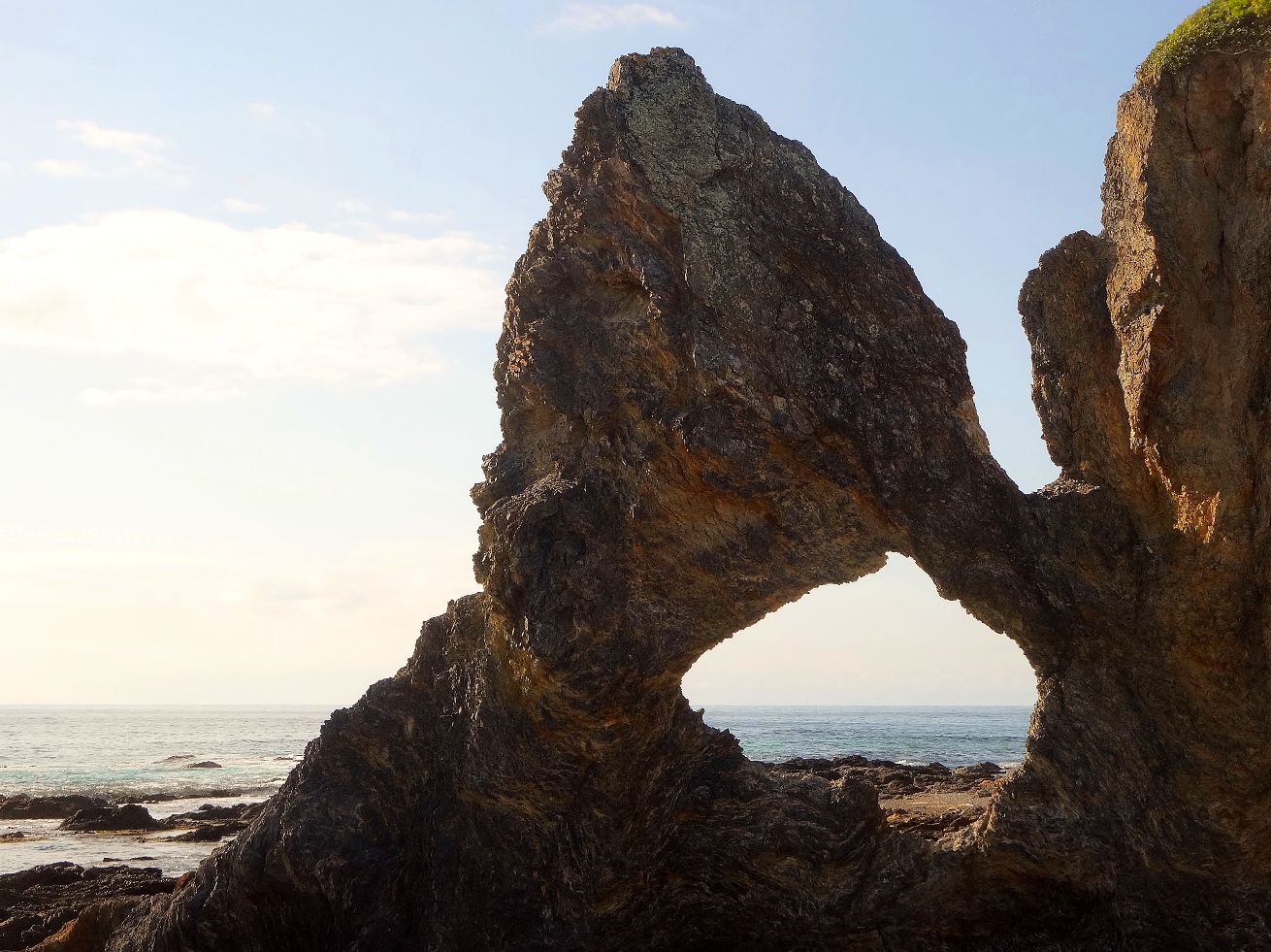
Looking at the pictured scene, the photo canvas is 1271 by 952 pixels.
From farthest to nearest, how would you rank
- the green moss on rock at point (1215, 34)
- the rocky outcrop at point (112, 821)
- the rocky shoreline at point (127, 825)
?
the rocky outcrop at point (112, 821)
the rocky shoreline at point (127, 825)
the green moss on rock at point (1215, 34)

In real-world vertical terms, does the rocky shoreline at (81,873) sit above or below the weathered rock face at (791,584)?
below

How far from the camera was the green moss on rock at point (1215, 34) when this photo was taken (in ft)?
31.1

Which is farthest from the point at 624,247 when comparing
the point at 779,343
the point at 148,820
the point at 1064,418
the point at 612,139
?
the point at 148,820

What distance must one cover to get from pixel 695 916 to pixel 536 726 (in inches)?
104

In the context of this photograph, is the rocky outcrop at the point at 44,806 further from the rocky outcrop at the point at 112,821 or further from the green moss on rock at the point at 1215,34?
the green moss on rock at the point at 1215,34

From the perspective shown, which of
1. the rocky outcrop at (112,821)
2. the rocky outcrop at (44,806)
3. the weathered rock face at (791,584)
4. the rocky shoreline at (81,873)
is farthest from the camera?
the rocky outcrop at (44,806)

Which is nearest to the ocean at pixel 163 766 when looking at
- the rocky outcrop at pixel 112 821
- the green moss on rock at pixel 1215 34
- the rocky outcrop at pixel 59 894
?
the rocky outcrop at pixel 112 821

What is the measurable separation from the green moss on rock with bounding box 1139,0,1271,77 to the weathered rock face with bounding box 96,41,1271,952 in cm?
18

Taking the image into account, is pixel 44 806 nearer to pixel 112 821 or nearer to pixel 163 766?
pixel 112 821

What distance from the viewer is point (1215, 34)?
31.9ft

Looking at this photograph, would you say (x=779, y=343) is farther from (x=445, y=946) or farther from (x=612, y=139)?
(x=445, y=946)

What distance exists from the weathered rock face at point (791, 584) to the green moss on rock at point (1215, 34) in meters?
0.18

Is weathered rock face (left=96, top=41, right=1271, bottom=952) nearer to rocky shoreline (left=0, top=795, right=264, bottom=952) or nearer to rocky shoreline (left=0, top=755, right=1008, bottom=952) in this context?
rocky shoreline (left=0, top=755, right=1008, bottom=952)

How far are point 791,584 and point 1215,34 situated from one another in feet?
20.4
